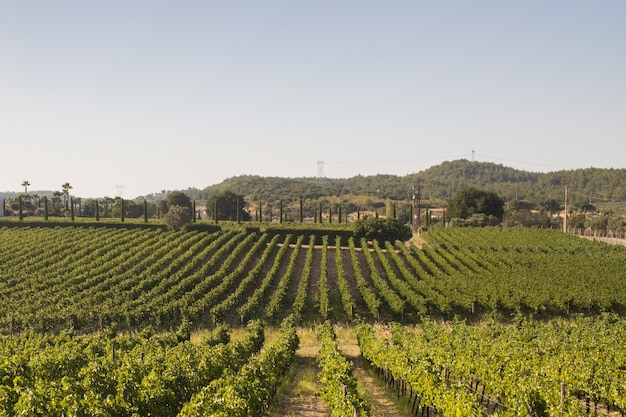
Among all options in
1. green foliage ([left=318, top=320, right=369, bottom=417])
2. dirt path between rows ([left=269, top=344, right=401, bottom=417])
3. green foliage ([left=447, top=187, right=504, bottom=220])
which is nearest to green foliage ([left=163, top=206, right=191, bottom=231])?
dirt path between rows ([left=269, top=344, right=401, bottom=417])

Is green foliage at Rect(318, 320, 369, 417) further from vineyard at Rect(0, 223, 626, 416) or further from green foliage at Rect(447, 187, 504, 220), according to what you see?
green foliage at Rect(447, 187, 504, 220)

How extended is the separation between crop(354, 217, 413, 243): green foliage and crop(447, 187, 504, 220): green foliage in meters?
37.1

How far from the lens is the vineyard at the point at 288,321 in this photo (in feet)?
51.5

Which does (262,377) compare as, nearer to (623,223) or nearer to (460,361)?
(460,361)

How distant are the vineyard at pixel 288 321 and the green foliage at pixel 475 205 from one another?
29263 millimetres

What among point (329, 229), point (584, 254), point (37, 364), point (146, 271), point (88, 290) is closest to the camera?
point (37, 364)

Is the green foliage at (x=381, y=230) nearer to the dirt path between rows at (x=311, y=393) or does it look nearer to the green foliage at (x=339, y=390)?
the dirt path between rows at (x=311, y=393)

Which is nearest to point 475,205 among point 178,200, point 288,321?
point 178,200

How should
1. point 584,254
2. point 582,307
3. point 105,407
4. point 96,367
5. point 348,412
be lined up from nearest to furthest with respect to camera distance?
point 105,407 < point 348,412 < point 96,367 < point 582,307 < point 584,254

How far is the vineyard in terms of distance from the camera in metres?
15.7

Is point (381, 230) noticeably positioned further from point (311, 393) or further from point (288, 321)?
point (311, 393)

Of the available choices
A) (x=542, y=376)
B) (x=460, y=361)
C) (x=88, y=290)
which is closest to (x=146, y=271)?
(x=88, y=290)

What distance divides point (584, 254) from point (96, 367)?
54559 millimetres

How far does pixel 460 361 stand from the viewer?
19.9 m
